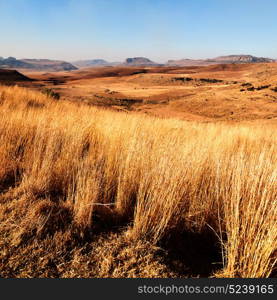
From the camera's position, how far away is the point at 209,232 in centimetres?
237

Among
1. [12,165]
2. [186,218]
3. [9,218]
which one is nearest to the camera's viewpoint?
[9,218]

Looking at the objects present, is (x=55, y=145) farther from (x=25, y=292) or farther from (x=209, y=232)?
(x=209, y=232)

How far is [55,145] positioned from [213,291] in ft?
8.23

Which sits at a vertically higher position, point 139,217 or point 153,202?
point 153,202

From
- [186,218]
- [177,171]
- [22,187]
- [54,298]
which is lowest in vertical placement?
[54,298]

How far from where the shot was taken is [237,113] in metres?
19.4

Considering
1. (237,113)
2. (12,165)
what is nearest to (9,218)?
(12,165)

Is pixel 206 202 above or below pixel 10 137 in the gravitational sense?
below

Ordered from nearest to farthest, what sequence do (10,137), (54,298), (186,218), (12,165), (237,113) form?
(54,298)
(186,218)
(12,165)
(10,137)
(237,113)

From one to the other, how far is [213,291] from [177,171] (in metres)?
1.06

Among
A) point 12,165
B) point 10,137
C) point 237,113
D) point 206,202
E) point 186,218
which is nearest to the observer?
point 186,218

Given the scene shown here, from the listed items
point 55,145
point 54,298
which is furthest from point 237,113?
point 54,298

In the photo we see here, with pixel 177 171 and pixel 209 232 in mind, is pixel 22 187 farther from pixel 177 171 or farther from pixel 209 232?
pixel 209 232

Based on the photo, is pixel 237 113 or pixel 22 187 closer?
pixel 22 187
